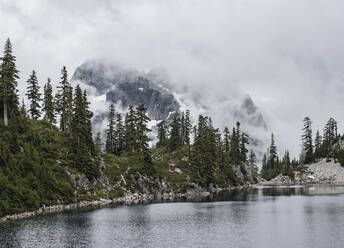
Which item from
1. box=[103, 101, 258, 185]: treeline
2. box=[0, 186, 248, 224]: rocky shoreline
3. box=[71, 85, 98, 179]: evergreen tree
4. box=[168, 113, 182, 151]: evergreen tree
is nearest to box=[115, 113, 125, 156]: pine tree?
box=[103, 101, 258, 185]: treeline

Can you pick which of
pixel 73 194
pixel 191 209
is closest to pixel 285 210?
pixel 191 209

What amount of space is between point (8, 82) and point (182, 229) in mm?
52555

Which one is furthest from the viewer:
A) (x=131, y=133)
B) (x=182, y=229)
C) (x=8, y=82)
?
(x=131, y=133)

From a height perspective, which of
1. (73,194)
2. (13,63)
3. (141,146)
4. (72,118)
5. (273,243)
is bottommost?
(273,243)

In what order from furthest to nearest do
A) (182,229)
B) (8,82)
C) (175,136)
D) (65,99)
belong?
1. (175,136)
2. (65,99)
3. (8,82)
4. (182,229)

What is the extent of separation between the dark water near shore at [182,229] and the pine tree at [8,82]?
2957 cm

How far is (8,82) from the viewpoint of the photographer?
77000 millimetres

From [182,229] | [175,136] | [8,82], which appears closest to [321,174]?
[175,136]

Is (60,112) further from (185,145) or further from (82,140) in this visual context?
(185,145)

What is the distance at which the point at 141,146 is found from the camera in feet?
358

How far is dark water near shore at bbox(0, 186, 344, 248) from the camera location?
1673 inches

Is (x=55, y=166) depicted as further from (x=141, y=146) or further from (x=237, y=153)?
(x=237, y=153)

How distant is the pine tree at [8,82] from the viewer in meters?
75.6

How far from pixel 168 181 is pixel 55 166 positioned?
42073 mm
